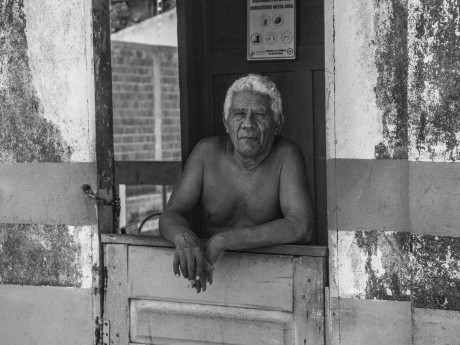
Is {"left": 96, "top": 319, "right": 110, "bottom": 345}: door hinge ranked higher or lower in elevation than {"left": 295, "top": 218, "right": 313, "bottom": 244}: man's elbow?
lower

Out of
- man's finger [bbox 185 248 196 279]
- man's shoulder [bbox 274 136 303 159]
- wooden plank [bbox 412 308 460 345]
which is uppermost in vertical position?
man's shoulder [bbox 274 136 303 159]

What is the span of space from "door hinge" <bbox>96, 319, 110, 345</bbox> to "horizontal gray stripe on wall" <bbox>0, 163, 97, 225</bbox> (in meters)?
0.48

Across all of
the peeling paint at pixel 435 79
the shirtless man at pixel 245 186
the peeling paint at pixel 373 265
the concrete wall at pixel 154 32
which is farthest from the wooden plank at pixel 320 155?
the concrete wall at pixel 154 32

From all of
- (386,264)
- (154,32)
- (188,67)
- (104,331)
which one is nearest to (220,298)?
(104,331)

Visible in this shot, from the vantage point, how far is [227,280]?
3682 mm

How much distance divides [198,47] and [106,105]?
1412 mm

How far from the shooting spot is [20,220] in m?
4.09

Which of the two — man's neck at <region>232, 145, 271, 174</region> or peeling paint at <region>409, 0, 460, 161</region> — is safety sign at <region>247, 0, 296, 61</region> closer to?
man's neck at <region>232, 145, 271, 174</region>

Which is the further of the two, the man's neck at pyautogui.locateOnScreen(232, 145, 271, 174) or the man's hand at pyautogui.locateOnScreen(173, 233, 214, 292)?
the man's neck at pyautogui.locateOnScreen(232, 145, 271, 174)

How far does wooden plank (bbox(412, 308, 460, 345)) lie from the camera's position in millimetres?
3240

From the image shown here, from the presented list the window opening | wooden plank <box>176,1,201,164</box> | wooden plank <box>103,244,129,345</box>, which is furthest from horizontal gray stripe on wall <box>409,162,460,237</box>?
the window opening

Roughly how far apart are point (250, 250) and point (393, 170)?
721 millimetres

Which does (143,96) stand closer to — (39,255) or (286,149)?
(39,255)

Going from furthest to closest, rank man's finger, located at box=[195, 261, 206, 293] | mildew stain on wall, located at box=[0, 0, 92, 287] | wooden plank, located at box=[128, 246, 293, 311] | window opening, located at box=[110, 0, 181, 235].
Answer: window opening, located at box=[110, 0, 181, 235], mildew stain on wall, located at box=[0, 0, 92, 287], wooden plank, located at box=[128, 246, 293, 311], man's finger, located at box=[195, 261, 206, 293]
